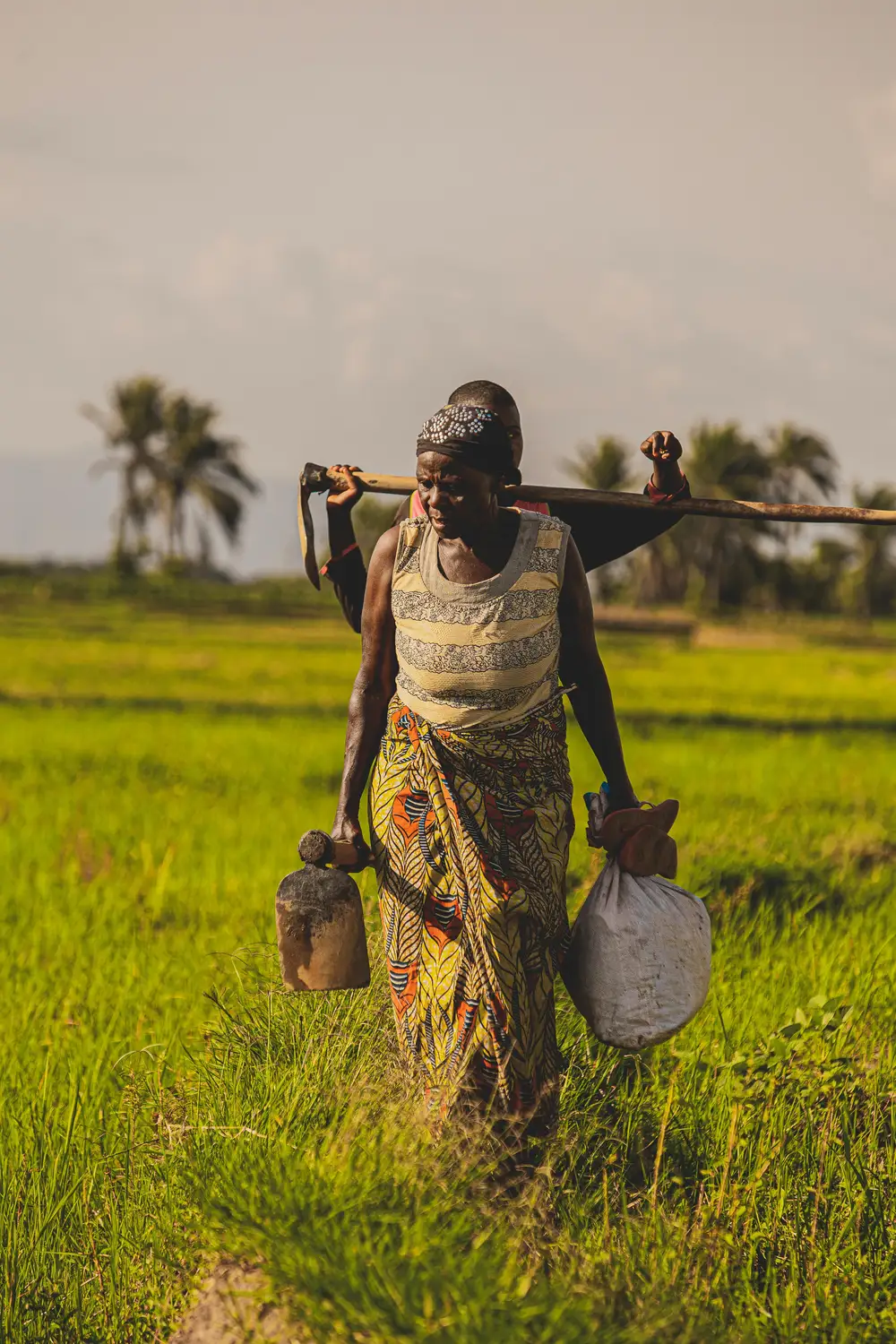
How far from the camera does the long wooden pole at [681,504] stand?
9.20 feet

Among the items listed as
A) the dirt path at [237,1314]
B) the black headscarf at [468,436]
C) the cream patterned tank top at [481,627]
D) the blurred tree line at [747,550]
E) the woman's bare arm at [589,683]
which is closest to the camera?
the dirt path at [237,1314]

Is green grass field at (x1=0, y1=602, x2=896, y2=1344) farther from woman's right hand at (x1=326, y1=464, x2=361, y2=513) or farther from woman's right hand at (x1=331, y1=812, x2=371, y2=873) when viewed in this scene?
woman's right hand at (x1=326, y1=464, x2=361, y2=513)

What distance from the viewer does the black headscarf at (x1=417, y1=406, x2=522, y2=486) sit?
2.62 meters

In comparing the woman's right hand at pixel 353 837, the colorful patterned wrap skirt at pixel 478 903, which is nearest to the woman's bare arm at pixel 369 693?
the woman's right hand at pixel 353 837

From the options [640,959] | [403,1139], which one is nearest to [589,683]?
[640,959]

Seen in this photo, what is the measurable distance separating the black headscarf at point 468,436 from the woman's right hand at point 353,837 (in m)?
0.81

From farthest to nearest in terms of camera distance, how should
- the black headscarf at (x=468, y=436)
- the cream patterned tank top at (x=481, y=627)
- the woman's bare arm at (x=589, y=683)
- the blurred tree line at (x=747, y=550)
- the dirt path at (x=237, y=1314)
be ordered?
the blurred tree line at (x=747, y=550) < the woman's bare arm at (x=589, y=683) < the cream patterned tank top at (x=481, y=627) < the black headscarf at (x=468, y=436) < the dirt path at (x=237, y=1314)

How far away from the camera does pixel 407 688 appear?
2.86 metres

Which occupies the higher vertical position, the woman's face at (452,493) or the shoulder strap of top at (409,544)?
the woman's face at (452,493)

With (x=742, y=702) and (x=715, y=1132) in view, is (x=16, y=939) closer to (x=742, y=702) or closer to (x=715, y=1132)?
(x=715, y=1132)

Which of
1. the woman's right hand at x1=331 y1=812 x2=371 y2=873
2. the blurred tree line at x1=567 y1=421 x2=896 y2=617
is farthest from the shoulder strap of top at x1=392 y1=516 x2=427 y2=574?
the blurred tree line at x1=567 y1=421 x2=896 y2=617

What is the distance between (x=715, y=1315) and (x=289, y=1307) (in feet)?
2.64

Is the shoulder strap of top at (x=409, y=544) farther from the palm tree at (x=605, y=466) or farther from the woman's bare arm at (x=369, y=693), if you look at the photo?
the palm tree at (x=605, y=466)

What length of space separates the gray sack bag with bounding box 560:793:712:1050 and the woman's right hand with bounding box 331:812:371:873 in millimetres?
482
